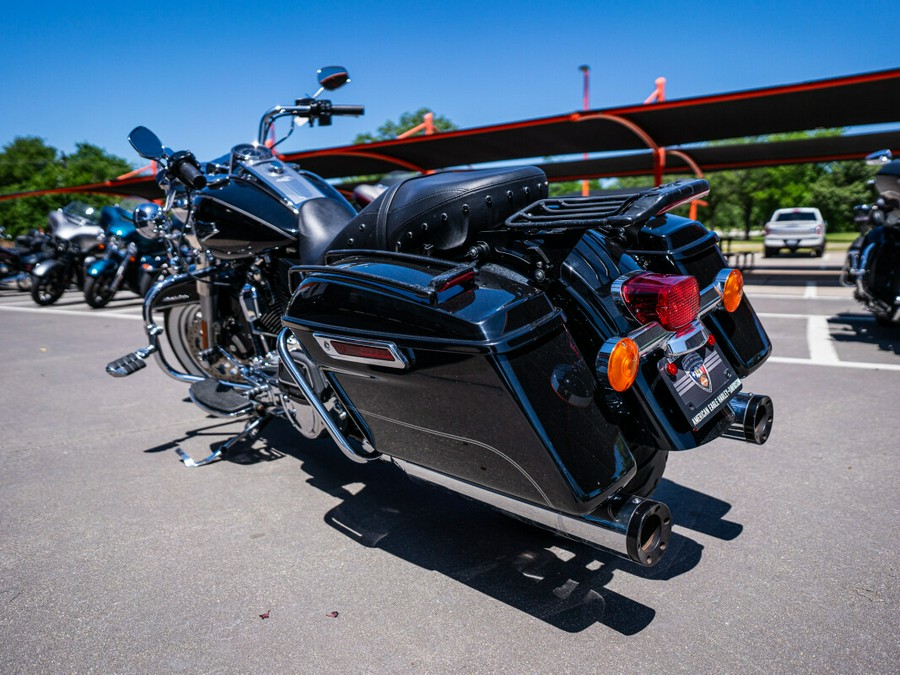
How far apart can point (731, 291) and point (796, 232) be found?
21.0 m

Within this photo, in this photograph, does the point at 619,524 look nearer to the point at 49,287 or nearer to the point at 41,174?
the point at 49,287

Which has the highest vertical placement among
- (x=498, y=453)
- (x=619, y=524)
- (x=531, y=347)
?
(x=531, y=347)

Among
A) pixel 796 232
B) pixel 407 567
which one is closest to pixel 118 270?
pixel 407 567

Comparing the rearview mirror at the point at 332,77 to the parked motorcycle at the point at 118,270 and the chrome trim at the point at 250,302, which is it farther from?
the parked motorcycle at the point at 118,270

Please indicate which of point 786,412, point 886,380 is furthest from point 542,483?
point 886,380

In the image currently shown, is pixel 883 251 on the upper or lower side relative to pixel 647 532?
lower

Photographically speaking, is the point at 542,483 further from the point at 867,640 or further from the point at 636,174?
the point at 636,174

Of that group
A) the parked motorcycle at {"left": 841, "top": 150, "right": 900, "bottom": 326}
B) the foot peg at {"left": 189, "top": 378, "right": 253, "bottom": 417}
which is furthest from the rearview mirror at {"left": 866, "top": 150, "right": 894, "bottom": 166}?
the foot peg at {"left": 189, "top": 378, "right": 253, "bottom": 417}

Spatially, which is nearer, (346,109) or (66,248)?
(346,109)

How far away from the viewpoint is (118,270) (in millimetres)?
10266

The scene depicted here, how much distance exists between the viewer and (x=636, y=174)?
75.3 ft

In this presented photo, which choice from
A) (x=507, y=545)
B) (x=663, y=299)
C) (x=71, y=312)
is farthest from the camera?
(x=71, y=312)

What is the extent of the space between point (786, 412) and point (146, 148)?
3857 mm

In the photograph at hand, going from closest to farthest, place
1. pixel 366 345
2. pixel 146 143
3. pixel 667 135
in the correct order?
1. pixel 366 345
2. pixel 146 143
3. pixel 667 135
